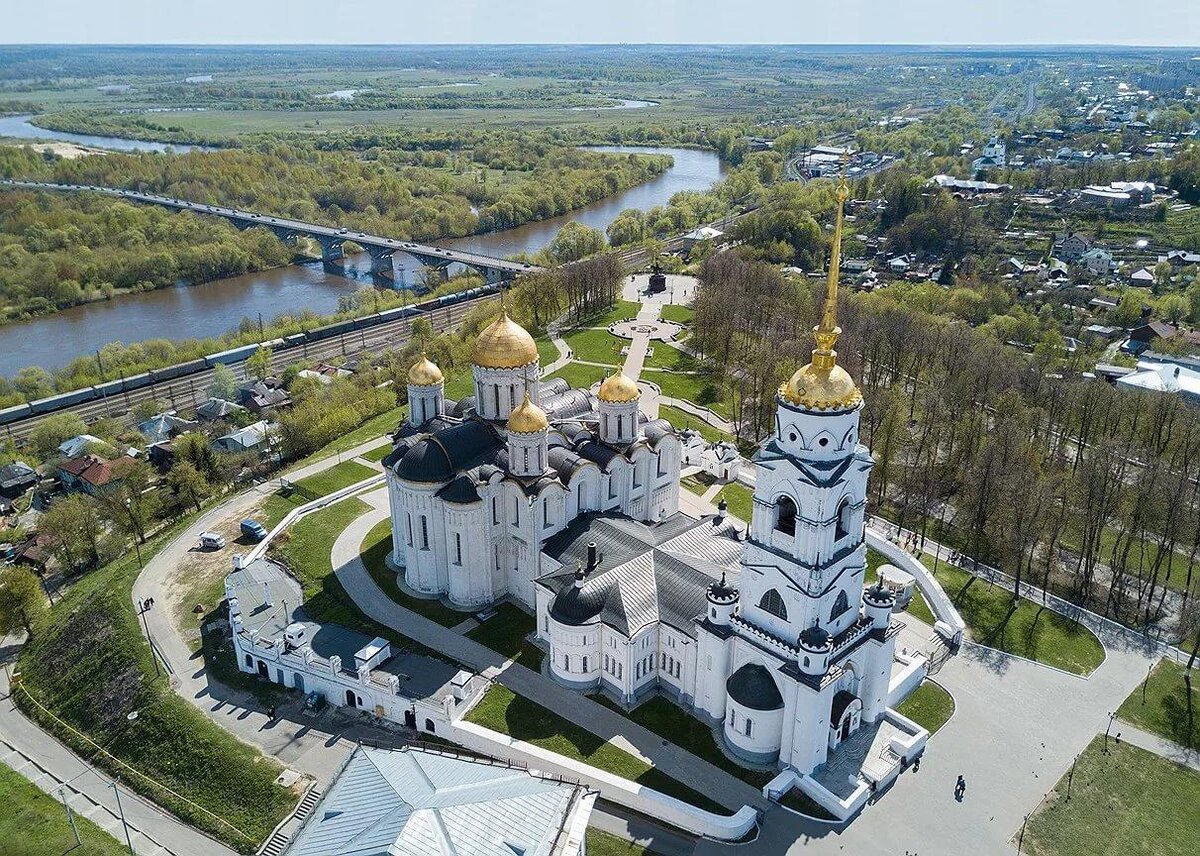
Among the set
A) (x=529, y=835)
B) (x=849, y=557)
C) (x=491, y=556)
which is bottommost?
(x=491, y=556)

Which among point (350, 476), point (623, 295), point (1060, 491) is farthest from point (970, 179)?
point (350, 476)

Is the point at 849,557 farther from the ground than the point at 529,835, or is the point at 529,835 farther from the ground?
the point at 849,557

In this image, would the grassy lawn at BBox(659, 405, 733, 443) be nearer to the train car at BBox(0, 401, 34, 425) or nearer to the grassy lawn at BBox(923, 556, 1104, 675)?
the grassy lawn at BBox(923, 556, 1104, 675)

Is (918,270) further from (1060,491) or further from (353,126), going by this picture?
(353,126)

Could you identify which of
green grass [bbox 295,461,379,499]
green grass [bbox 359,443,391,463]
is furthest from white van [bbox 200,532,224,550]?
green grass [bbox 359,443,391,463]

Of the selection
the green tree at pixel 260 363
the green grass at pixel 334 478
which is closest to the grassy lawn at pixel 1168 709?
the green grass at pixel 334 478

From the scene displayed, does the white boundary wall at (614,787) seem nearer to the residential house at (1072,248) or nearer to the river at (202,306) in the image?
the river at (202,306)

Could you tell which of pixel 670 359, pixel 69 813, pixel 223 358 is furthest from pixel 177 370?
pixel 69 813
